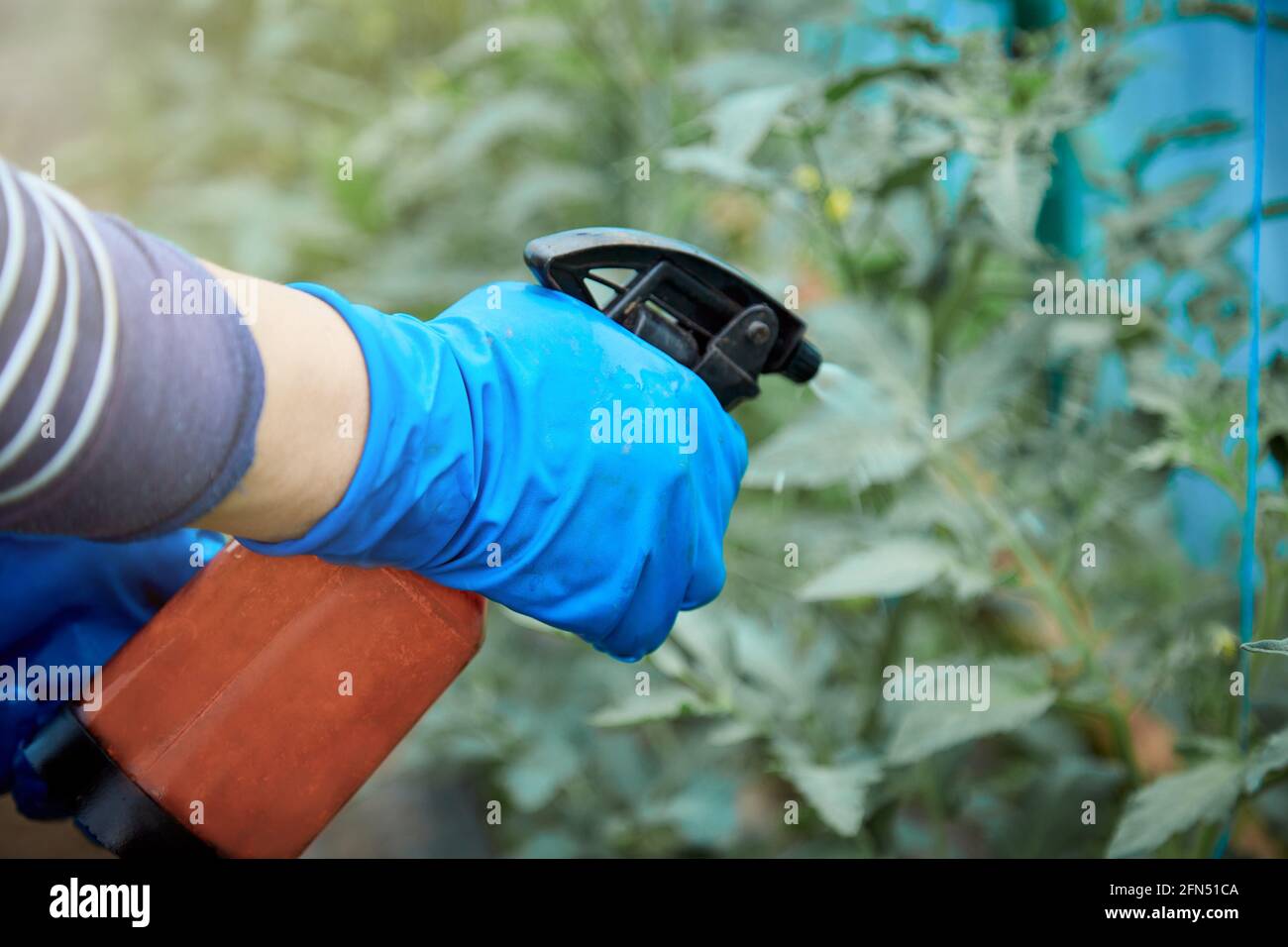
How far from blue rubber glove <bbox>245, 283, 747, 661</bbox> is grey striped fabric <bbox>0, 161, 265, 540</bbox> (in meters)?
0.09

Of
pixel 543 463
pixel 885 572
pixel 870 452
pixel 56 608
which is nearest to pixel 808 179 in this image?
pixel 870 452

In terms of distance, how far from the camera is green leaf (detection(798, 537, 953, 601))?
2.88 ft

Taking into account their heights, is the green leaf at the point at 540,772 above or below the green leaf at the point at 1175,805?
below

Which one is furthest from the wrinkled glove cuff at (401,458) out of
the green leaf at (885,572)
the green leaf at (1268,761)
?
the green leaf at (1268,761)

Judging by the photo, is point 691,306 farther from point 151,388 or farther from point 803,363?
point 151,388

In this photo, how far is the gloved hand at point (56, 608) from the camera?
784mm

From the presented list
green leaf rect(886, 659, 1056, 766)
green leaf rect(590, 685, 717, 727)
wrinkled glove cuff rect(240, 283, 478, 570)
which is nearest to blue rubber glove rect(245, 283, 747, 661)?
wrinkled glove cuff rect(240, 283, 478, 570)

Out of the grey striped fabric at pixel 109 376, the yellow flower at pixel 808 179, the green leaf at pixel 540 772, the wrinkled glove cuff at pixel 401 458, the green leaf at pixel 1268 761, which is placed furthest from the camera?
the green leaf at pixel 540 772

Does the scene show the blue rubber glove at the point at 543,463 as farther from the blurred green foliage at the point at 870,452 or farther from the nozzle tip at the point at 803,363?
the blurred green foliage at the point at 870,452

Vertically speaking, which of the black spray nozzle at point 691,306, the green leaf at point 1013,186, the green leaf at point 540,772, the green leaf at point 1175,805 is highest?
the green leaf at point 1013,186

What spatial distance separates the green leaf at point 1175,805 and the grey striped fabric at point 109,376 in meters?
0.69

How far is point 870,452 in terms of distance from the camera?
94cm

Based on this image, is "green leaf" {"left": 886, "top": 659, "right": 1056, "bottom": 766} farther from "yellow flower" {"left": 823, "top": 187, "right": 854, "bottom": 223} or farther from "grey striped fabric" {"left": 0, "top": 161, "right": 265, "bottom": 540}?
"grey striped fabric" {"left": 0, "top": 161, "right": 265, "bottom": 540}
